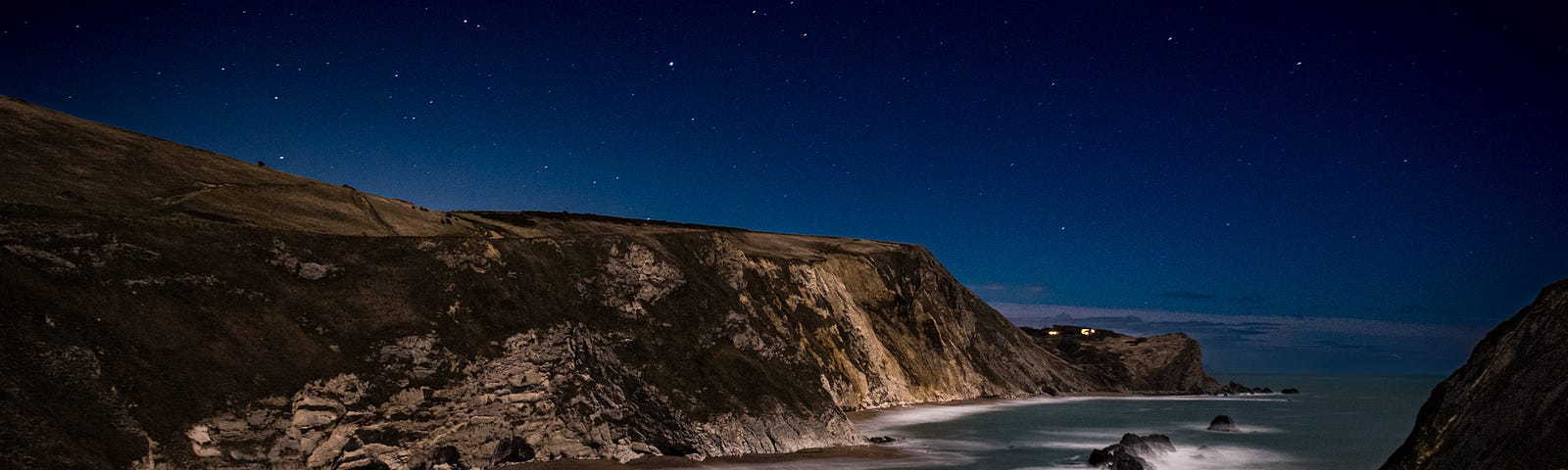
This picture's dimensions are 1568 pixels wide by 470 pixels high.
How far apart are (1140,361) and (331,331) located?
96.2 metres

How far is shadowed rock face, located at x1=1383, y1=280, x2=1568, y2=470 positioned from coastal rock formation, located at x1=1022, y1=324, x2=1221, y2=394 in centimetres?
8256

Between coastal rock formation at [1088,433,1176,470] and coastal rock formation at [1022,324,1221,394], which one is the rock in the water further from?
coastal rock formation at [1022,324,1221,394]

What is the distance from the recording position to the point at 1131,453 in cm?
2630

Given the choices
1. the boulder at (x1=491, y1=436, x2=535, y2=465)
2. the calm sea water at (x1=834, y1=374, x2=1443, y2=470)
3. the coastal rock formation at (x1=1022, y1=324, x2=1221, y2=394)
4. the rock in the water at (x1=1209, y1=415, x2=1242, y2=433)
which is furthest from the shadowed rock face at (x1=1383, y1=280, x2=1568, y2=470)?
the coastal rock formation at (x1=1022, y1=324, x2=1221, y2=394)

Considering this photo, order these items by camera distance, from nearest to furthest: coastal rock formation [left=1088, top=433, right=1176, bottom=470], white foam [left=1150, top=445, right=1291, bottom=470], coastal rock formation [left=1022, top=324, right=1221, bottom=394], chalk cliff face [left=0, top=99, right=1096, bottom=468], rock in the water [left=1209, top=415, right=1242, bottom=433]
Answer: chalk cliff face [left=0, top=99, right=1096, bottom=468]
coastal rock formation [left=1088, top=433, right=1176, bottom=470]
white foam [left=1150, top=445, right=1291, bottom=470]
rock in the water [left=1209, top=415, right=1242, bottom=433]
coastal rock formation [left=1022, top=324, right=1221, bottom=394]

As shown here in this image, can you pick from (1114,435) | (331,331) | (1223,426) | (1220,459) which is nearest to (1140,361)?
(1223,426)

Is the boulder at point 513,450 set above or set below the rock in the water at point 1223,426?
below

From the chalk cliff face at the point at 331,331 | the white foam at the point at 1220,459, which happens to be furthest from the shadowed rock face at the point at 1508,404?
the chalk cliff face at the point at 331,331

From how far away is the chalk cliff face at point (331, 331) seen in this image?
17078 mm

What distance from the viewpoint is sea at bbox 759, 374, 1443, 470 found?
29.3 m

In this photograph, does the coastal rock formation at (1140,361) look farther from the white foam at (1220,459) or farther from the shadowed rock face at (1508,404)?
the shadowed rock face at (1508,404)

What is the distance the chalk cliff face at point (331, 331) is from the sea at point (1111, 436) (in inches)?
210

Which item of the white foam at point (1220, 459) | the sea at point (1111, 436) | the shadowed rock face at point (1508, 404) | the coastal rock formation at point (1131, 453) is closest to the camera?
the shadowed rock face at point (1508, 404)

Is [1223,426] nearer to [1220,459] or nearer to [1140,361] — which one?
[1220,459]
